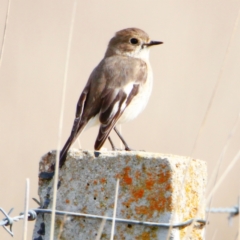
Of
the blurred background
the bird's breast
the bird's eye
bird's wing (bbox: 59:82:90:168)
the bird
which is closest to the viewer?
bird's wing (bbox: 59:82:90:168)

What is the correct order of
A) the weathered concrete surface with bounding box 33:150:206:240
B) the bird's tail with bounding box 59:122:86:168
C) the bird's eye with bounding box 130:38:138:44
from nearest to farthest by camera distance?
the weathered concrete surface with bounding box 33:150:206:240, the bird's tail with bounding box 59:122:86:168, the bird's eye with bounding box 130:38:138:44

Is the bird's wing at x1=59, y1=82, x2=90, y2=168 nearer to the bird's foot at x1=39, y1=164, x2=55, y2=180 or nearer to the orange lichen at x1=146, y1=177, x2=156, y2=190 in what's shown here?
the bird's foot at x1=39, y1=164, x2=55, y2=180

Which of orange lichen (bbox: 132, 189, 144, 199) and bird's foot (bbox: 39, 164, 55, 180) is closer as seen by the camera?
orange lichen (bbox: 132, 189, 144, 199)

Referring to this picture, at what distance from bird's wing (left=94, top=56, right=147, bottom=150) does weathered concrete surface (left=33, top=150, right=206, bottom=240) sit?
1.40 meters

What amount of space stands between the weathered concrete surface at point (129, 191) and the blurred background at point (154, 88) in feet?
10.9

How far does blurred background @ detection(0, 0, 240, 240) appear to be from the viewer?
7.48 metres

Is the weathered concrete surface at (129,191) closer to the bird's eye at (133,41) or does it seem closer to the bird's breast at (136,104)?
the bird's breast at (136,104)

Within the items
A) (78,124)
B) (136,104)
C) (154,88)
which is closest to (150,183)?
(78,124)

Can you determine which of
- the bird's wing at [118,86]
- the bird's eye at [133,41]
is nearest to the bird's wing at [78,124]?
the bird's wing at [118,86]

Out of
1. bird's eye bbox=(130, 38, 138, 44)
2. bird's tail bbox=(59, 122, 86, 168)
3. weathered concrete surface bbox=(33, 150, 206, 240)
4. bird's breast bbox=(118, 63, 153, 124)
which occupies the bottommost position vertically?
weathered concrete surface bbox=(33, 150, 206, 240)

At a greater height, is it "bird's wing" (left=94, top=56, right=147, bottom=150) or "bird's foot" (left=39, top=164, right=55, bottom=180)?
"bird's wing" (left=94, top=56, right=147, bottom=150)

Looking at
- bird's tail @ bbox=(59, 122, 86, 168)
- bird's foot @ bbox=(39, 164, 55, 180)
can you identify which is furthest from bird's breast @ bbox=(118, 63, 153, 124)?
bird's foot @ bbox=(39, 164, 55, 180)

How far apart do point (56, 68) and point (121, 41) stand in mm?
2354

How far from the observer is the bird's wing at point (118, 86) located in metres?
5.09
